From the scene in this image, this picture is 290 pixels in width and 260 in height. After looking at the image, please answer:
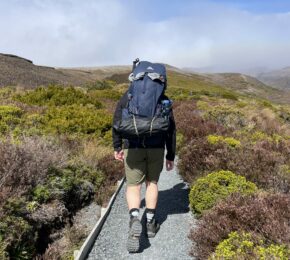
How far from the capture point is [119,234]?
18.2ft

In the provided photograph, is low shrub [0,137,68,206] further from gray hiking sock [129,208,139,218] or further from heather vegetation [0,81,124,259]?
gray hiking sock [129,208,139,218]

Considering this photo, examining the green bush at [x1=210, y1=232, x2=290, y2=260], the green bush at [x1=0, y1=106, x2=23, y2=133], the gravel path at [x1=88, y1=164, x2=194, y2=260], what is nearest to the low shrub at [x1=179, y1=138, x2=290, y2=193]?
the gravel path at [x1=88, y1=164, x2=194, y2=260]

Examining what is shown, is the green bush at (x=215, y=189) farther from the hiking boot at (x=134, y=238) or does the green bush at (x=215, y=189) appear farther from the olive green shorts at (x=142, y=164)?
the hiking boot at (x=134, y=238)

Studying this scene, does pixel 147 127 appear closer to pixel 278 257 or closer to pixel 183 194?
pixel 278 257

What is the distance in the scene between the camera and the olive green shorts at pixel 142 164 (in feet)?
16.8

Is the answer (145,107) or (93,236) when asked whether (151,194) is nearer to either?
(93,236)

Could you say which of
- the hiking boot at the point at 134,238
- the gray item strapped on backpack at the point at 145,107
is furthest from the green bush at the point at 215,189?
the gray item strapped on backpack at the point at 145,107

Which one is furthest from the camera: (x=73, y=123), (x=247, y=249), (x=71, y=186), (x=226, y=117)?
(x=226, y=117)

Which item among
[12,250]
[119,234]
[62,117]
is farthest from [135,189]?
[62,117]

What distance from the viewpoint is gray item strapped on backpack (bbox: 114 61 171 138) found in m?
4.67

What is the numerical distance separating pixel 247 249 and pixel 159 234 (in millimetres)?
1893

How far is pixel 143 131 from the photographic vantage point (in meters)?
4.67

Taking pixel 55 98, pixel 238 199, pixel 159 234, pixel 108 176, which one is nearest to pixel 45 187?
pixel 159 234

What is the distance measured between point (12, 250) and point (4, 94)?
1775cm
